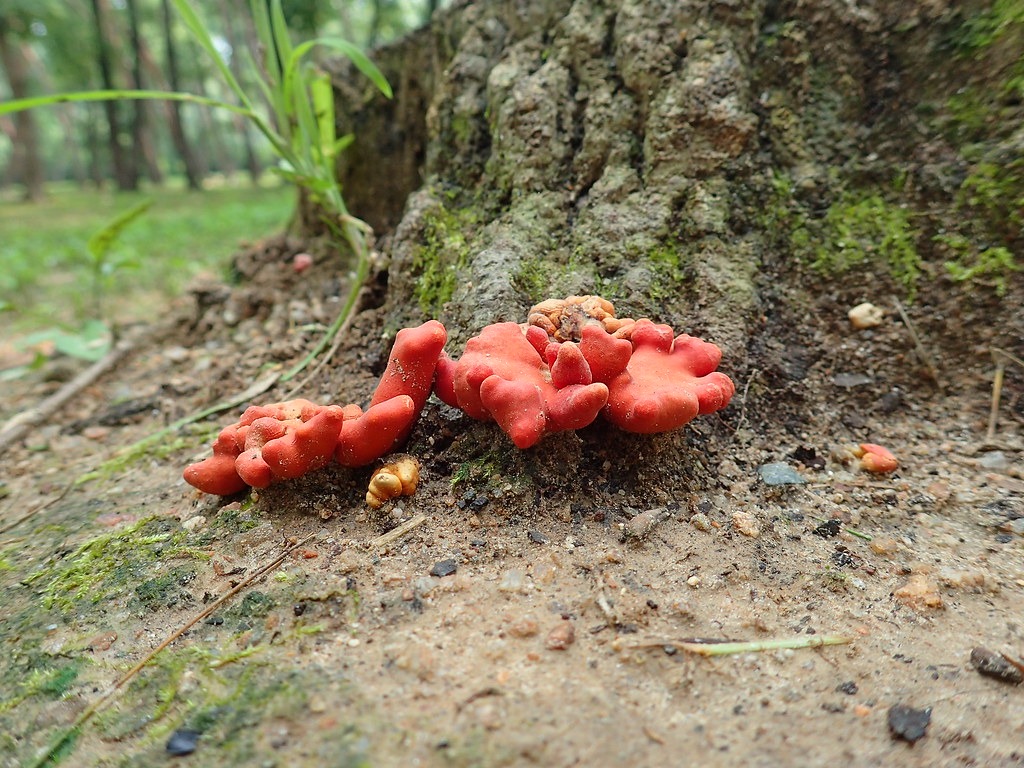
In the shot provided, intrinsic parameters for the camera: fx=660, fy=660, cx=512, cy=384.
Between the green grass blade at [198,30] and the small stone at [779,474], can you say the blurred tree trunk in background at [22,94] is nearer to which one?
the green grass blade at [198,30]

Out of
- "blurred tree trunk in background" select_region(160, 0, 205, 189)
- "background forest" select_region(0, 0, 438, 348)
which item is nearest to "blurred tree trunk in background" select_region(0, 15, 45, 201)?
"background forest" select_region(0, 0, 438, 348)

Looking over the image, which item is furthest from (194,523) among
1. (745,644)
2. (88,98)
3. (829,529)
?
(829,529)

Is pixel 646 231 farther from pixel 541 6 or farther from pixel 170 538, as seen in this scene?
pixel 170 538

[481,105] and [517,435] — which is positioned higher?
[481,105]

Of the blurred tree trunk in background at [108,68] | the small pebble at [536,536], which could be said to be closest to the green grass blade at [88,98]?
the small pebble at [536,536]

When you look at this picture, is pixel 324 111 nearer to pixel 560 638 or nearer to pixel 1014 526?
pixel 560 638

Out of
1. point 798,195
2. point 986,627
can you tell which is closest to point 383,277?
point 798,195

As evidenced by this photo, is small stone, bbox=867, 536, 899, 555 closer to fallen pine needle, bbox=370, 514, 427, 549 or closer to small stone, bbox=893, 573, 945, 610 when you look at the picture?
small stone, bbox=893, 573, 945, 610
